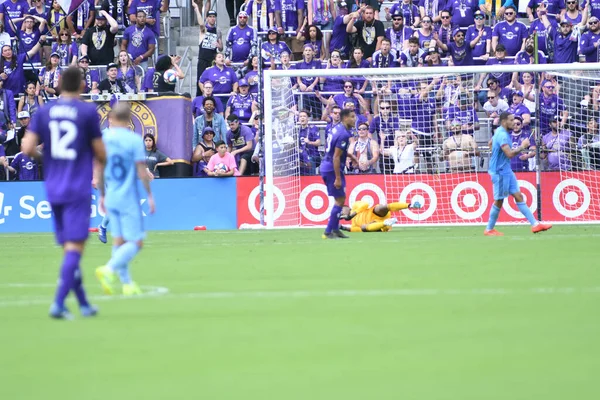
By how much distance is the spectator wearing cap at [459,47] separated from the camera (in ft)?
81.2

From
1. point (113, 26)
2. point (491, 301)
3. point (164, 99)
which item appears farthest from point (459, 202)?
point (491, 301)

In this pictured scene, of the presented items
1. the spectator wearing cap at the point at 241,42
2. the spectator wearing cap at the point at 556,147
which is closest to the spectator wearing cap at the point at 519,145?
the spectator wearing cap at the point at 556,147

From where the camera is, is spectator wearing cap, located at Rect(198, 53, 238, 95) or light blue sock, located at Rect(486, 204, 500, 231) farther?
spectator wearing cap, located at Rect(198, 53, 238, 95)

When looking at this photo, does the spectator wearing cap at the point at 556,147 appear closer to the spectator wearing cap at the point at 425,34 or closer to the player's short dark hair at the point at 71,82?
the spectator wearing cap at the point at 425,34

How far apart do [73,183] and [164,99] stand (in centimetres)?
1619

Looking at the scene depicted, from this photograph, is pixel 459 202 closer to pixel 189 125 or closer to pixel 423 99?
pixel 423 99

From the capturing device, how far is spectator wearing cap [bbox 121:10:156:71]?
2661 cm

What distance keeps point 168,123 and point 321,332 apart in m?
17.3

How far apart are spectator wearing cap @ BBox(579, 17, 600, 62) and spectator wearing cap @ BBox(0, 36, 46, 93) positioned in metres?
12.8

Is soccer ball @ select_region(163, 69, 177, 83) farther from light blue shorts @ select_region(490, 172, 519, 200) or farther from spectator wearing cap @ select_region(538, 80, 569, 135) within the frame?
light blue shorts @ select_region(490, 172, 519, 200)

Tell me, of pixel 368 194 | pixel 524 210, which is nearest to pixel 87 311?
pixel 524 210

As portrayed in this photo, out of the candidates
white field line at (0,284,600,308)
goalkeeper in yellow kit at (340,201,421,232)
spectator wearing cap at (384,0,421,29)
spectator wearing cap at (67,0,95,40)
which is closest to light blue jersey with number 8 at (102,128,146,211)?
white field line at (0,284,600,308)

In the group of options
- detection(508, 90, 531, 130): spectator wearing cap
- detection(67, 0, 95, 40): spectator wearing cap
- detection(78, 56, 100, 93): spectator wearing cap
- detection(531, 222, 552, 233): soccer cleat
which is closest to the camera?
detection(531, 222, 552, 233): soccer cleat

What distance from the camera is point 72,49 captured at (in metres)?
27.5
